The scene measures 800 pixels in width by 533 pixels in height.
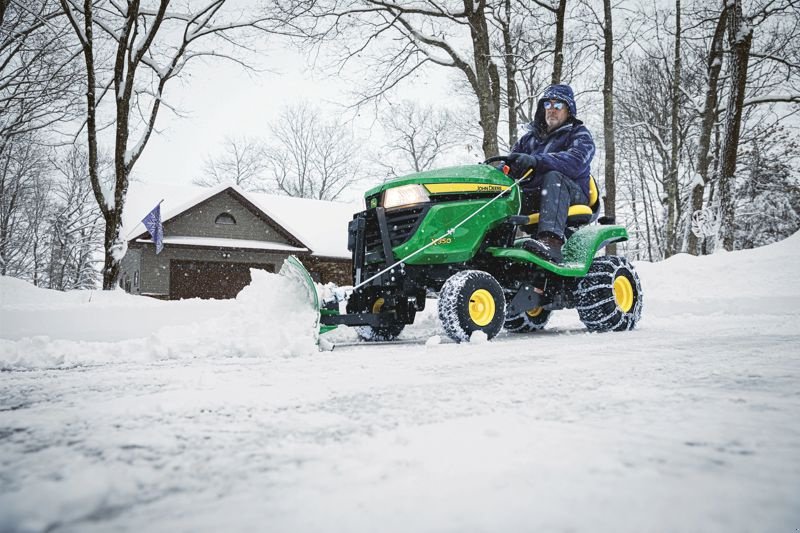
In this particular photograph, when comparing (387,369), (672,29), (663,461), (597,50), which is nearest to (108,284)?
(387,369)

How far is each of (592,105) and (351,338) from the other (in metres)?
19.2

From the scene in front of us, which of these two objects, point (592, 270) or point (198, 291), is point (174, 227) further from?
point (592, 270)

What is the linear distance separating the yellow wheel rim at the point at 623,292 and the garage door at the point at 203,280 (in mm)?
16965

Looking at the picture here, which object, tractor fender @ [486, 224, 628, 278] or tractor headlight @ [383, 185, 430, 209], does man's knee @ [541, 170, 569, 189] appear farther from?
tractor headlight @ [383, 185, 430, 209]

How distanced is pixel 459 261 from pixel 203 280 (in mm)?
18579

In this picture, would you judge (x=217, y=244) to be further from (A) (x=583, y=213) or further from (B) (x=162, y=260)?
(A) (x=583, y=213)

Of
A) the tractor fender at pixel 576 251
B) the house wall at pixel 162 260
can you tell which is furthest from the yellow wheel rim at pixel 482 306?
the house wall at pixel 162 260

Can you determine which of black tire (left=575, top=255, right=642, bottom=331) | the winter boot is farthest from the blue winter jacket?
black tire (left=575, top=255, right=642, bottom=331)

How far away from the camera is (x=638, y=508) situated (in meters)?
0.77

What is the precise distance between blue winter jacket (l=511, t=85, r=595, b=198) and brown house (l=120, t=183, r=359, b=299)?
17.4 meters

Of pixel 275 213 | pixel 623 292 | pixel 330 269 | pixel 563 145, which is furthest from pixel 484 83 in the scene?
pixel 275 213

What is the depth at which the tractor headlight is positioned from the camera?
4.07 m

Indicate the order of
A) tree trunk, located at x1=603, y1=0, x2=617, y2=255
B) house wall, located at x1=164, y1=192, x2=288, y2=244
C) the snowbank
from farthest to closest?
house wall, located at x1=164, y1=192, x2=288, y2=244 < tree trunk, located at x1=603, y1=0, x2=617, y2=255 < the snowbank

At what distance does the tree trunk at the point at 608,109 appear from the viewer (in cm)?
1320
